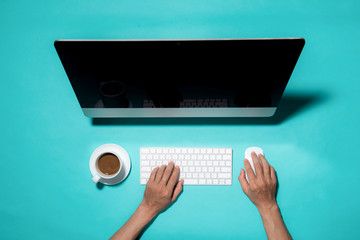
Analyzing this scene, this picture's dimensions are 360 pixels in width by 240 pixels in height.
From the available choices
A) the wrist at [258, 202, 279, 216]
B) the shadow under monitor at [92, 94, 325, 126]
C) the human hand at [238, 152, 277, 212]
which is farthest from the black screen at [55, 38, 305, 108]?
the wrist at [258, 202, 279, 216]

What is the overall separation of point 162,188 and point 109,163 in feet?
0.68

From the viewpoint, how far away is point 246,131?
869 millimetres

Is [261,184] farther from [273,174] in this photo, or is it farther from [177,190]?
[177,190]

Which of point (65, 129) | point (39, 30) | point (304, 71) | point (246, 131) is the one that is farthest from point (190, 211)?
point (39, 30)

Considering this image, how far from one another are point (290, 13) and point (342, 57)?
0.26 metres

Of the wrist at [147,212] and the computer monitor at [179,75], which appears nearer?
the computer monitor at [179,75]

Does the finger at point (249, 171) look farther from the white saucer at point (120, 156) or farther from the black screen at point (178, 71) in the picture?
the white saucer at point (120, 156)

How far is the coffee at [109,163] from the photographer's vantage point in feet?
2.75

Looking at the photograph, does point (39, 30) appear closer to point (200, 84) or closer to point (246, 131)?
point (200, 84)

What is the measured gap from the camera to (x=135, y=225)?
81cm

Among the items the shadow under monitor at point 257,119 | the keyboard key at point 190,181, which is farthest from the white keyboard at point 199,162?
the shadow under monitor at point 257,119

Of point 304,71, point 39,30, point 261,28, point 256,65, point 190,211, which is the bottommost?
point 190,211

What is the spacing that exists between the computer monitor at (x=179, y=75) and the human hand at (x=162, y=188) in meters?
0.20

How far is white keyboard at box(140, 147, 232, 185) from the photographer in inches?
33.4
